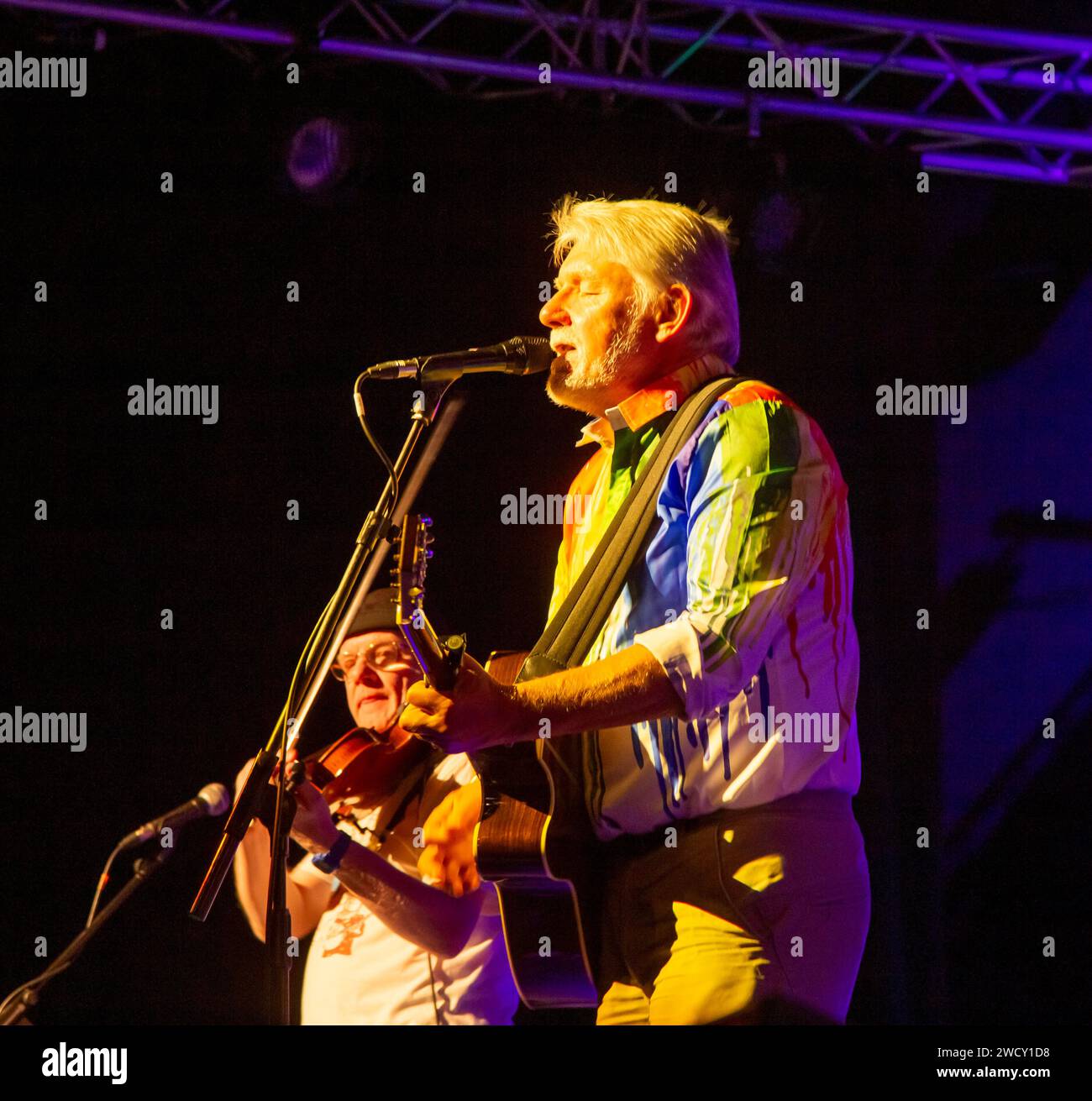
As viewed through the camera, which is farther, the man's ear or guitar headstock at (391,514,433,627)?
the man's ear

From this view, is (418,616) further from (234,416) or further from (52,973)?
(234,416)

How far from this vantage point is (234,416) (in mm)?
4777

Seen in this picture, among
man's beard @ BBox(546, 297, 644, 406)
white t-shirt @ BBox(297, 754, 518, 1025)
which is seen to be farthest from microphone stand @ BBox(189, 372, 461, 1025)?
white t-shirt @ BBox(297, 754, 518, 1025)

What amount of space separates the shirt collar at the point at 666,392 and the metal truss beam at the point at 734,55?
2.21 metres

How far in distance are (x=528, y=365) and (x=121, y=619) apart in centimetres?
247

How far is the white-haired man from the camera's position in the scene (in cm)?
222

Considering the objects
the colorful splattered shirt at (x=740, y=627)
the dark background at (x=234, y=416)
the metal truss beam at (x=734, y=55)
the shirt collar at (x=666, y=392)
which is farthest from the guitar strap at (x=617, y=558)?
the metal truss beam at (x=734, y=55)

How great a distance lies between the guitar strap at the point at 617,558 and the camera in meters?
2.52

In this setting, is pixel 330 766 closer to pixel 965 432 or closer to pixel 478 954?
pixel 478 954

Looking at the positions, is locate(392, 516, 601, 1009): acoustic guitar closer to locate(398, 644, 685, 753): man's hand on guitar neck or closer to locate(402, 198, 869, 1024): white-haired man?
locate(402, 198, 869, 1024): white-haired man

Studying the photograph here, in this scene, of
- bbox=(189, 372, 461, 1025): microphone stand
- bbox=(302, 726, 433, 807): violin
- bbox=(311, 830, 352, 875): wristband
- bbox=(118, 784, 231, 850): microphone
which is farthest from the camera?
bbox=(302, 726, 433, 807): violin

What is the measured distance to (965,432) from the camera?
18.1ft

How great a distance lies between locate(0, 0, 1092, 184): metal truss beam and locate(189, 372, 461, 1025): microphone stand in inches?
90.0

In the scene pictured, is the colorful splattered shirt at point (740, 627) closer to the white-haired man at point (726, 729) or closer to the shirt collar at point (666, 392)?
the white-haired man at point (726, 729)
